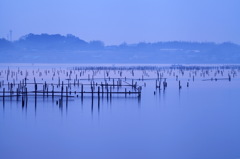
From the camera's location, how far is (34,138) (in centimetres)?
1058

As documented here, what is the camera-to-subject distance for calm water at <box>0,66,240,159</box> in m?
9.28

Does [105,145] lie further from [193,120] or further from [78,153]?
[193,120]

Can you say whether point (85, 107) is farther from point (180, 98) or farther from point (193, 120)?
point (180, 98)

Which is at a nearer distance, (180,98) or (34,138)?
(34,138)

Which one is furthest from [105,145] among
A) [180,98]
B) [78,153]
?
[180,98]

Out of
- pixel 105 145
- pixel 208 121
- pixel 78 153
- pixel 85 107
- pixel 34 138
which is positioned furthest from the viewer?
pixel 85 107

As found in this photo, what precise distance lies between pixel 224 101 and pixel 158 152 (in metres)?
11.6

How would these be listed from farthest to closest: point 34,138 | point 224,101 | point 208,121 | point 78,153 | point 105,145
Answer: point 224,101, point 208,121, point 34,138, point 105,145, point 78,153

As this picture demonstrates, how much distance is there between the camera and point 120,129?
472 inches

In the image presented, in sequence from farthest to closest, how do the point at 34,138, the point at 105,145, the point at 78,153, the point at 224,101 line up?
1. the point at 224,101
2. the point at 34,138
3. the point at 105,145
4. the point at 78,153

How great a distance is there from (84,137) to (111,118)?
331 centimetres

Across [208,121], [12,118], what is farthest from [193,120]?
[12,118]

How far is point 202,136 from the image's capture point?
35.9 ft

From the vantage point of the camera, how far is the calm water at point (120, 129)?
30.5 ft
